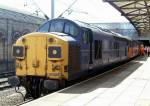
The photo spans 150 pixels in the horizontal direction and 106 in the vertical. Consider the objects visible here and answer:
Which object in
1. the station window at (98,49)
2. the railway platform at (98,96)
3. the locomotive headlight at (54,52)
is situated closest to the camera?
the railway platform at (98,96)

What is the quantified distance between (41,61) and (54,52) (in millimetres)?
613

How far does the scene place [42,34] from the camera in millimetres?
13094

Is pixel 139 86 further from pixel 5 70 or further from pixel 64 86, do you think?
pixel 5 70

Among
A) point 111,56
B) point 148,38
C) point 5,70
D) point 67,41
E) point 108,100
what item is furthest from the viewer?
point 148,38

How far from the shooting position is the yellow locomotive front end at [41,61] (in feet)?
41.8

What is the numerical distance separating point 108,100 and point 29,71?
3513mm

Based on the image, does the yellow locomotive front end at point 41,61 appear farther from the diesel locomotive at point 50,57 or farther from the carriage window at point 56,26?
the carriage window at point 56,26

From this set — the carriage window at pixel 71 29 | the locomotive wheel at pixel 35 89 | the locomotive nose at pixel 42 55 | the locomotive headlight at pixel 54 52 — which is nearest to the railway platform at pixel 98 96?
the locomotive nose at pixel 42 55

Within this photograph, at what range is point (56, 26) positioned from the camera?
48.8 ft

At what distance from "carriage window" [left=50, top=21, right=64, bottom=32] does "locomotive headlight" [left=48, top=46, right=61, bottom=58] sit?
1.98 m

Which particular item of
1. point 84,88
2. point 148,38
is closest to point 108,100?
point 84,88

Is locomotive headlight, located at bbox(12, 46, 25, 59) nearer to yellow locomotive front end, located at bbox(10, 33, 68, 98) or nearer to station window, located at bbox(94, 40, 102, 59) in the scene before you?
yellow locomotive front end, located at bbox(10, 33, 68, 98)

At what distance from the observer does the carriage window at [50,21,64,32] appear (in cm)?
1472

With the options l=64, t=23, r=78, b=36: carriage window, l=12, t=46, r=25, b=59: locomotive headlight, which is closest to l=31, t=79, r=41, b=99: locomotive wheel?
l=12, t=46, r=25, b=59: locomotive headlight
